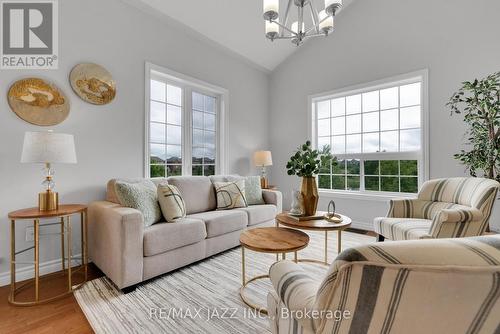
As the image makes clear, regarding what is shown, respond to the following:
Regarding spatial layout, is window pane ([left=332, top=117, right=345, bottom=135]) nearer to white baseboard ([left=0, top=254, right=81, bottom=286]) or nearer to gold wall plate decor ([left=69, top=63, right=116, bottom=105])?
gold wall plate decor ([left=69, top=63, right=116, bottom=105])

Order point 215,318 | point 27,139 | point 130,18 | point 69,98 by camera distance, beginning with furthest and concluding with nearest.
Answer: point 130,18
point 69,98
point 27,139
point 215,318

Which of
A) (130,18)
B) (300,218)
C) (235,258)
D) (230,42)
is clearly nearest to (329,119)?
(230,42)

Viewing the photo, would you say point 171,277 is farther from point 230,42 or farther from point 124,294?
point 230,42

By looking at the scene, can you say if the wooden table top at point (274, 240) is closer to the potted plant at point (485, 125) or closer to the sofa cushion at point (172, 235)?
the sofa cushion at point (172, 235)

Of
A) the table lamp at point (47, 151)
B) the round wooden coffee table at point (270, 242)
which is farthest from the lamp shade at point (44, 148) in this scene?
the round wooden coffee table at point (270, 242)

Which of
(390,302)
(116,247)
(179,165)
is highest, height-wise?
(179,165)

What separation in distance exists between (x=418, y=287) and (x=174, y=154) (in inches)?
128

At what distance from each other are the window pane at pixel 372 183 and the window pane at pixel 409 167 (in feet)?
1.15

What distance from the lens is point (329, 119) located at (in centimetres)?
418

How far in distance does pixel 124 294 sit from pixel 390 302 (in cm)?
201

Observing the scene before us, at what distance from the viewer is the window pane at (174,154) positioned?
3.30 meters

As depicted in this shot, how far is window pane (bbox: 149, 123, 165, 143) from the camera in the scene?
3.10 m

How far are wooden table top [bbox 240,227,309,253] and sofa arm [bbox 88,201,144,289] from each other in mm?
839

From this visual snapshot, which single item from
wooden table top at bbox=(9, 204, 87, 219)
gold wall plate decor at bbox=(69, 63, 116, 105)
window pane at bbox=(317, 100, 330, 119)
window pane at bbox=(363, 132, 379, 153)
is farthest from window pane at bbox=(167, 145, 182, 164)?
window pane at bbox=(363, 132, 379, 153)
